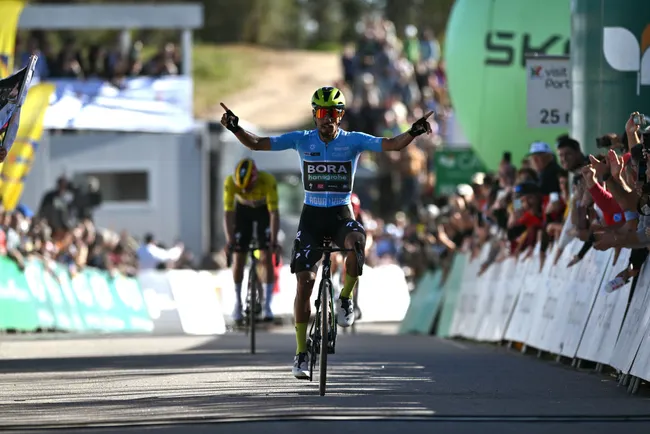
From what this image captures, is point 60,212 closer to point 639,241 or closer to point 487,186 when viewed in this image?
point 487,186

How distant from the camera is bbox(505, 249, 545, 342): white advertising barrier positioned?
57.3 ft

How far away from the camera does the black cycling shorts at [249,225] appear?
17344 millimetres

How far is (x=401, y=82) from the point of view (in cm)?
4372

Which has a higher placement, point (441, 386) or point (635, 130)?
point (635, 130)

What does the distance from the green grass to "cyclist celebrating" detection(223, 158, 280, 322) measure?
36.1 meters

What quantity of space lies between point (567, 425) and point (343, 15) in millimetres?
62026

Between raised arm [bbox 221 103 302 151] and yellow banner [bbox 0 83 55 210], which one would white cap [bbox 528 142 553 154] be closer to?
raised arm [bbox 221 103 302 151]

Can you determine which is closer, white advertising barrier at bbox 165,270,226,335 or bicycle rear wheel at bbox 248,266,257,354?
bicycle rear wheel at bbox 248,266,257,354

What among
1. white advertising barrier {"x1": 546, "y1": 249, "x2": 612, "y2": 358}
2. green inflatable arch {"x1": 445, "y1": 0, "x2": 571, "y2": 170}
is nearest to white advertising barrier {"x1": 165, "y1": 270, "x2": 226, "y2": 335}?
green inflatable arch {"x1": 445, "y1": 0, "x2": 571, "y2": 170}

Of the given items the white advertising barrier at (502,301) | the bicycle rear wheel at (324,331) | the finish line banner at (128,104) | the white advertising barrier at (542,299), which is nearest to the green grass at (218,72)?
the finish line banner at (128,104)

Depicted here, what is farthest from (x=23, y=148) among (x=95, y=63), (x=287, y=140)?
Answer: (x=287, y=140)

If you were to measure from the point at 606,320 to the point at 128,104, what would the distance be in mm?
21907

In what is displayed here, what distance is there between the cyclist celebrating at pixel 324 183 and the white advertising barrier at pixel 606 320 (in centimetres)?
239

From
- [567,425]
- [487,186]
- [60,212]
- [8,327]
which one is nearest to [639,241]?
[567,425]
